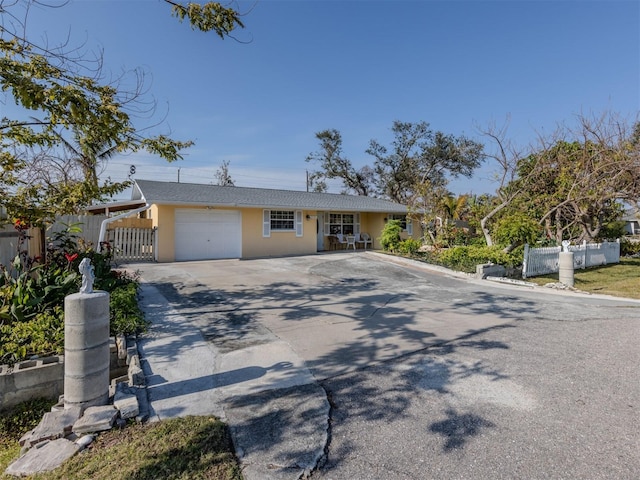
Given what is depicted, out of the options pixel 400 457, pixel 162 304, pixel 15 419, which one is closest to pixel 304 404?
pixel 400 457

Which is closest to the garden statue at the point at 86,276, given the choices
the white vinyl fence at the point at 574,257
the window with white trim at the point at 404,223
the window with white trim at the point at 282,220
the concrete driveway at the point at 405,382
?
the concrete driveway at the point at 405,382

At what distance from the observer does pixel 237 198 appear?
15641 millimetres

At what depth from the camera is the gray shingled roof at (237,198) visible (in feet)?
45.0

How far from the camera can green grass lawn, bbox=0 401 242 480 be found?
2246mm

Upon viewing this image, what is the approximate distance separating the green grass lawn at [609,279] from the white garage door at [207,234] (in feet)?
37.4

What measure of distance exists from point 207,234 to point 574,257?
14503 millimetres

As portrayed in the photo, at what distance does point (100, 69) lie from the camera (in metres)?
4.90

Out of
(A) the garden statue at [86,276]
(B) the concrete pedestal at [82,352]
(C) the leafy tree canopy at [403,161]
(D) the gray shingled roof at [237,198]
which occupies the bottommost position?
(B) the concrete pedestal at [82,352]

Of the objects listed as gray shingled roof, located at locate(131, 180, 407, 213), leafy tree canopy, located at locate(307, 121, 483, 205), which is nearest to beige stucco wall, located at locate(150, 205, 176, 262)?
gray shingled roof, located at locate(131, 180, 407, 213)

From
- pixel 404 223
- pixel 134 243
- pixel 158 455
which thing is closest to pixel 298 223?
pixel 134 243

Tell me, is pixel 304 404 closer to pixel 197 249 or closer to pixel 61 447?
pixel 61 447

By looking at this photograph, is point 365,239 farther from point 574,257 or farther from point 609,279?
point 609,279

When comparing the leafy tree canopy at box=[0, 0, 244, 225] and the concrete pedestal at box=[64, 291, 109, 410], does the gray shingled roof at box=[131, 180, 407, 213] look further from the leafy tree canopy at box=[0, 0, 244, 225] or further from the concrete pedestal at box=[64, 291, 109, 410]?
the concrete pedestal at box=[64, 291, 109, 410]

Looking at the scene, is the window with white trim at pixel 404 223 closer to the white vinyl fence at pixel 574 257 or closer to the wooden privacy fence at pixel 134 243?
the white vinyl fence at pixel 574 257
